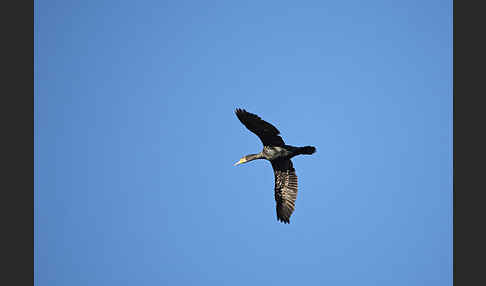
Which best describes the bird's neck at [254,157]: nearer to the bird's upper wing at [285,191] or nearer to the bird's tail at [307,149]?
the bird's upper wing at [285,191]

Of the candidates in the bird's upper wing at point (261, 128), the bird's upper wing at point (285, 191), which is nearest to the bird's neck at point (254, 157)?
the bird's upper wing at point (261, 128)

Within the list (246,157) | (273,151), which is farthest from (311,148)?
(246,157)

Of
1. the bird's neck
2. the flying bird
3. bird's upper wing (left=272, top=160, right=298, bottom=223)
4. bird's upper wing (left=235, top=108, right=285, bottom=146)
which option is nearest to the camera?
bird's upper wing (left=235, top=108, right=285, bottom=146)

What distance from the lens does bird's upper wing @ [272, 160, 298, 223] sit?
52.2 feet

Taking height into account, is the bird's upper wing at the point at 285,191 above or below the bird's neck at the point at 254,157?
below

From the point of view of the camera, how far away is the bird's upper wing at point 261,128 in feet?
44.1

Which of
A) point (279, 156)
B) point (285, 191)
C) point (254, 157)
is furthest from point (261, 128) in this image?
point (285, 191)

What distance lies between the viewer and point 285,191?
52.7 feet

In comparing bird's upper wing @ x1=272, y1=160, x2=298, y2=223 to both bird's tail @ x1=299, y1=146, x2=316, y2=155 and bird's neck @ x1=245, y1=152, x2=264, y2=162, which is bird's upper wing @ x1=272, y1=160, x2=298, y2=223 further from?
bird's tail @ x1=299, y1=146, x2=316, y2=155

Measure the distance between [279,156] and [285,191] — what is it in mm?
1855

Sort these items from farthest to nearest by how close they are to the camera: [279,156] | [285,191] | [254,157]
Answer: [285,191]
[254,157]
[279,156]

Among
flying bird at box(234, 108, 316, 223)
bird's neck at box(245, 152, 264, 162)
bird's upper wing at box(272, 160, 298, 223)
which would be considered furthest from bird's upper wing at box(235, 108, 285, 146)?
bird's upper wing at box(272, 160, 298, 223)

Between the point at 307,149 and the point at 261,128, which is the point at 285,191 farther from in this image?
the point at 261,128

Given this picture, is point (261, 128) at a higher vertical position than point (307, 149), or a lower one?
higher
